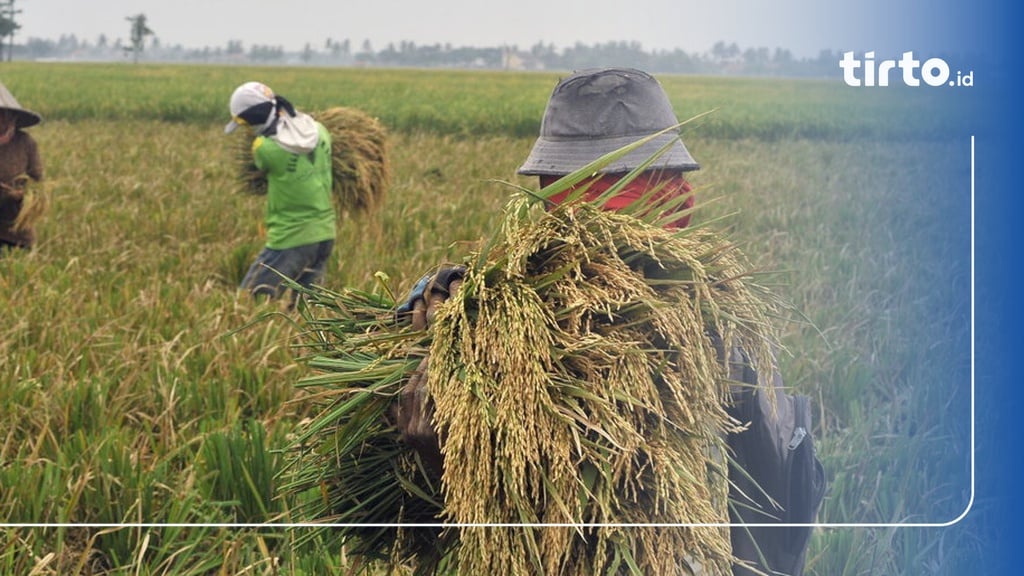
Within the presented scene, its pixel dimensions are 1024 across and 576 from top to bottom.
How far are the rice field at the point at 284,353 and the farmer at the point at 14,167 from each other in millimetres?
149

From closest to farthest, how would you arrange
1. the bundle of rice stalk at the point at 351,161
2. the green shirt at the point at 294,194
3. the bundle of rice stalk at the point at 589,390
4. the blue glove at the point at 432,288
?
the bundle of rice stalk at the point at 589,390 → the blue glove at the point at 432,288 → the green shirt at the point at 294,194 → the bundle of rice stalk at the point at 351,161

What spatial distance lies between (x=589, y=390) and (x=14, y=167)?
13.5 feet

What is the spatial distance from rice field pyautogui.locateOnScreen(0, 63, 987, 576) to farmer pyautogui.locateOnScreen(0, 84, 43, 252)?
0.15 metres

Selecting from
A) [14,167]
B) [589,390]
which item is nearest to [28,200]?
[14,167]

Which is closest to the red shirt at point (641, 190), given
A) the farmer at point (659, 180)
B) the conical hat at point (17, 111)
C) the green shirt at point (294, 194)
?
the farmer at point (659, 180)

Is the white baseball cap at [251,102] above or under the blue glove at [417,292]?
above

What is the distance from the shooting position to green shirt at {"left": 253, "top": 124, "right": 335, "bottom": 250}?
180 inches

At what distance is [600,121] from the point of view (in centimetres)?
146

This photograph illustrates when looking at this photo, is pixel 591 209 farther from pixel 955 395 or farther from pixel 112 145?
pixel 112 145

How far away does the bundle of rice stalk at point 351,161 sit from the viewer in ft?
Answer: 17.5

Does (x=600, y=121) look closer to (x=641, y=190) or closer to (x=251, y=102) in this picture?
Result: (x=641, y=190)

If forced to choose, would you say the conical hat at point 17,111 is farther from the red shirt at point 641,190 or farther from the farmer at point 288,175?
the red shirt at point 641,190

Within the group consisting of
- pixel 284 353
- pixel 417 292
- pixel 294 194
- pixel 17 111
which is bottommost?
pixel 284 353

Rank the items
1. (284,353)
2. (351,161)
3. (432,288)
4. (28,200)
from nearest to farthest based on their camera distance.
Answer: (432,288) < (284,353) < (28,200) < (351,161)
